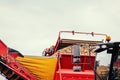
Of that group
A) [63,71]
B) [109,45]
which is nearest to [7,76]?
[63,71]

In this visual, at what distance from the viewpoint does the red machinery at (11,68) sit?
1059 cm

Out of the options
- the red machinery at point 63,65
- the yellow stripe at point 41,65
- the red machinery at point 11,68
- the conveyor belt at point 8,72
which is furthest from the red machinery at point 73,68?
the conveyor belt at point 8,72

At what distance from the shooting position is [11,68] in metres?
10.6

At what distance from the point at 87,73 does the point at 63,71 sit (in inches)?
24.8

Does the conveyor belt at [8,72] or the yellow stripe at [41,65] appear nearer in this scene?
the yellow stripe at [41,65]

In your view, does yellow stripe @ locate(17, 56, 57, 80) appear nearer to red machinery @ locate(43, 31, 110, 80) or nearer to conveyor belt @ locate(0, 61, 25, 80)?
red machinery @ locate(43, 31, 110, 80)

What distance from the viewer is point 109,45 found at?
7.14m

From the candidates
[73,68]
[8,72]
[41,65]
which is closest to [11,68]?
[8,72]

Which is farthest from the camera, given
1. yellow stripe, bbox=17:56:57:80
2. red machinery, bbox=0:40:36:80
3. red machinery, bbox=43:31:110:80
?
red machinery, bbox=0:40:36:80

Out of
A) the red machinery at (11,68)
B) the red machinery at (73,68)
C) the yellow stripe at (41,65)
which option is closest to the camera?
the red machinery at (73,68)

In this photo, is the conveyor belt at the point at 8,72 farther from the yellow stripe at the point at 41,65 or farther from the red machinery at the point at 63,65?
the yellow stripe at the point at 41,65

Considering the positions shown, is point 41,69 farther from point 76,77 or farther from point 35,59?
point 76,77

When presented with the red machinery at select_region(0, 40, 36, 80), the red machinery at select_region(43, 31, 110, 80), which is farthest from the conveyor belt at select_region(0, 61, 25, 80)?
the red machinery at select_region(43, 31, 110, 80)

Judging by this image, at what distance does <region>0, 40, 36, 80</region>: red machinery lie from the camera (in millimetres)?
10586
